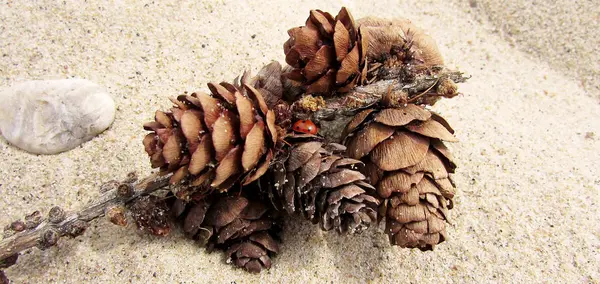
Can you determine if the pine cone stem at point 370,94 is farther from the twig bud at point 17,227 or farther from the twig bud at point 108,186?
the twig bud at point 17,227

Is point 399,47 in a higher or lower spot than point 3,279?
higher

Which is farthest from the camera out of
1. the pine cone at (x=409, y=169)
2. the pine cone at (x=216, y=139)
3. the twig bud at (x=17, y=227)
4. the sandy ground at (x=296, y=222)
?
the sandy ground at (x=296, y=222)

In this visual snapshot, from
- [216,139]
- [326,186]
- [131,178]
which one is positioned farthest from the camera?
[131,178]

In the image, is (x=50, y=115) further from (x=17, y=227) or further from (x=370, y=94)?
(x=370, y=94)

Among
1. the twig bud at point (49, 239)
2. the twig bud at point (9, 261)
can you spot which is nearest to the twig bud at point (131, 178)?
the twig bud at point (49, 239)

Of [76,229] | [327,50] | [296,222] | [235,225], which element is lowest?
[296,222]

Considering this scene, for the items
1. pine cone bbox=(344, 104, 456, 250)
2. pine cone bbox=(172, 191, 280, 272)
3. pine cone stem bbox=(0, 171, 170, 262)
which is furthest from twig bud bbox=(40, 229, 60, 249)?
pine cone bbox=(344, 104, 456, 250)

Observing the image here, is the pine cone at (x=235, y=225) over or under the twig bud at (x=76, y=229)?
under

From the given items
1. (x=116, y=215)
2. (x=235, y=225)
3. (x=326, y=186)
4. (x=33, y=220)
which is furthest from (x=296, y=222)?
(x=33, y=220)
